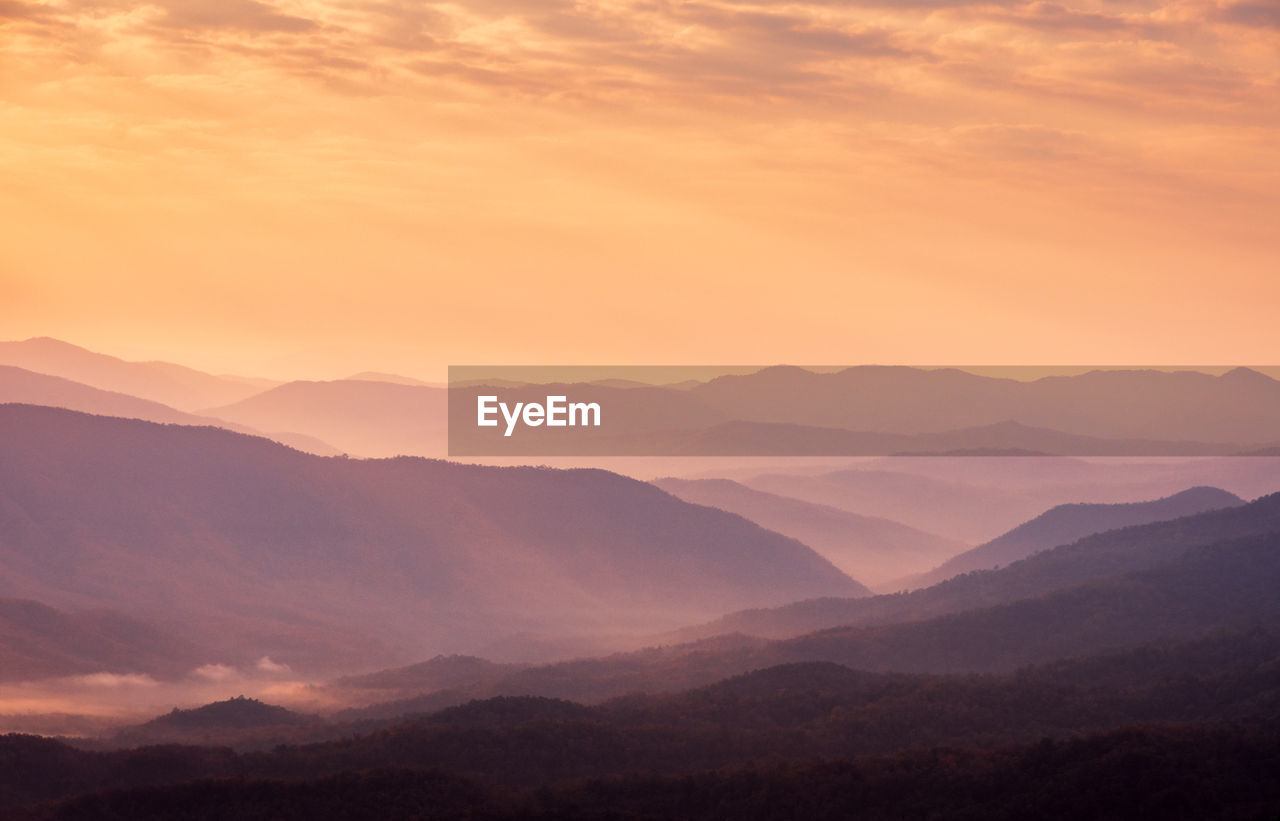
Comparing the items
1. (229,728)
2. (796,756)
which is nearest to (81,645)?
(229,728)

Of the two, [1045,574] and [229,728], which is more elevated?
[1045,574]

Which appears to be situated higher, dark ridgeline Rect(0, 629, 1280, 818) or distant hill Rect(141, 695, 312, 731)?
dark ridgeline Rect(0, 629, 1280, 818)

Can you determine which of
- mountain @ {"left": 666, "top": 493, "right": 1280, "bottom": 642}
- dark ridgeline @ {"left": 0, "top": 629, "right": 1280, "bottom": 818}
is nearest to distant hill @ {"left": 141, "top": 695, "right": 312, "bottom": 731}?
dark ridgeline @ {"left": 0, "top": 629, "right": 1280, "bottom": 818}

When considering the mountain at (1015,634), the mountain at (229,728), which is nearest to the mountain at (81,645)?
the mountain at (229,728)

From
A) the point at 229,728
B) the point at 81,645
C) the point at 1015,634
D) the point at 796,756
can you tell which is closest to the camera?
the point at 796,756

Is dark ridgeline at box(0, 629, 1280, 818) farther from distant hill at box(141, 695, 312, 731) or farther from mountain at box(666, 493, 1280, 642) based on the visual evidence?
mountain at box(666, 493, 1280, 642)

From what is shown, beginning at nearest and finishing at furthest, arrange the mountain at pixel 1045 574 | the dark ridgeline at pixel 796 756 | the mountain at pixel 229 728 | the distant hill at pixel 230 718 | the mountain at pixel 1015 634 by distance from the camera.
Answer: the dark ridgeline at pixel 796 756 < the mountain at pixel 229 728 < the mountain at pixel 1015 634 < the distant hill at pixel 230 718 < the mountain at pixel 1045 574

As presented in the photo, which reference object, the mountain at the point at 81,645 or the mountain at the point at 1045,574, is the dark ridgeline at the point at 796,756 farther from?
the mountain at the point at 81,645

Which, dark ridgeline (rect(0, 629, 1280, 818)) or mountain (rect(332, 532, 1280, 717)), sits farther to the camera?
mountain (rect(332, 532, 1280, 717))

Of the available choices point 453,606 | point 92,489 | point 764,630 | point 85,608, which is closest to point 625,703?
point 764,630

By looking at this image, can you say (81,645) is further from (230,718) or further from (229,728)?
(229,728)

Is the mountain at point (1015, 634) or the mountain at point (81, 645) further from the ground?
the mountain at point (1015, 634)
